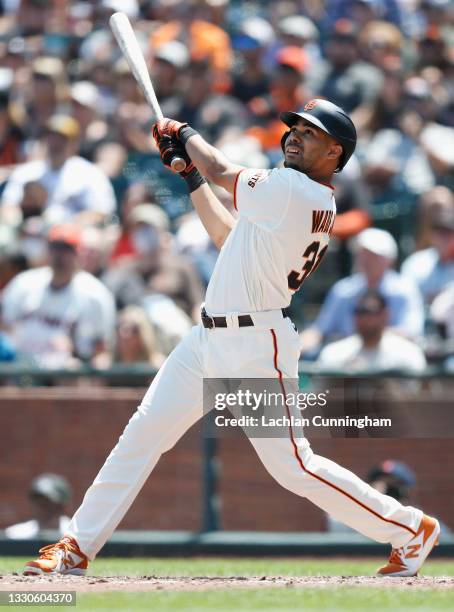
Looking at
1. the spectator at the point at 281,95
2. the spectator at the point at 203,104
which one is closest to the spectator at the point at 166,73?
the spectator at the point at 203,104

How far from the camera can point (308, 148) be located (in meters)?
5.48

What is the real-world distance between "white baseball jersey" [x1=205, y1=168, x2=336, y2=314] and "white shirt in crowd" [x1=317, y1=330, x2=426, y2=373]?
2.74 m

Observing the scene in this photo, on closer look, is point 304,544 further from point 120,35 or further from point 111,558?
point 120,35

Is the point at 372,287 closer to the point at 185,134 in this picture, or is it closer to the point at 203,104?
the point at 203,104

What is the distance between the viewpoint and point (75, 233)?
917cm

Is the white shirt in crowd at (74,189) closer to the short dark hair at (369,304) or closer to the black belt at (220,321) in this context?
the short dark hair at (369,304)

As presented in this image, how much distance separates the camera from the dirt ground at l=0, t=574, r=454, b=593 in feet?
17.2

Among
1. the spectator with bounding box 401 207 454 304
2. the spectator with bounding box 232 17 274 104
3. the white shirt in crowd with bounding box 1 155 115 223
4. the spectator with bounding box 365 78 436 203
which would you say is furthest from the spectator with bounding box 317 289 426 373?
the spectator with bounding box 232 17 274 104

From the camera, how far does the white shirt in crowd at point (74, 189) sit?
10.2 m

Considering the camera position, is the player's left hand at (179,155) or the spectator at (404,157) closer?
the player's left hand at (179,155)

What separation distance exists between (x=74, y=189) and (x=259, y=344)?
5.08 m

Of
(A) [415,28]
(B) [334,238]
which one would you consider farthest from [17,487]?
(A) [415,28]

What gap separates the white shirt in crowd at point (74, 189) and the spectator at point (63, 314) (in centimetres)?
114

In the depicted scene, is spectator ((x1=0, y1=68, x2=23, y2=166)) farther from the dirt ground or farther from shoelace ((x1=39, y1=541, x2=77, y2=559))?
shoelace ((x1=39, y1=541, x2=77, y2=559))
